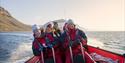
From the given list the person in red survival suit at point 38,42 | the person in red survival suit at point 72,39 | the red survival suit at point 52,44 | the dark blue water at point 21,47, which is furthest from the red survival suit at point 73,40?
the dark blue water at point 21,47

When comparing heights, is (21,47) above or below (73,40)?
below

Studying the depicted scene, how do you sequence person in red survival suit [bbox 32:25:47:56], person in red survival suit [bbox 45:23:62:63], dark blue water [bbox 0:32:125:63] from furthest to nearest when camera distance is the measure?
1. dark blue water [bbox 0:32:125:63]
2. person in red survival suit [bbox 45:23:62:63]
3. person in red survival suit [bbox 32:25:47:56]

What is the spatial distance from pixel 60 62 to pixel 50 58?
0.33m

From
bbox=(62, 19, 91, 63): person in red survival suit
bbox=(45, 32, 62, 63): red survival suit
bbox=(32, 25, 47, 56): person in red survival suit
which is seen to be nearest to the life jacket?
bbox=(62, 19, 91, 63): person in red survival suit

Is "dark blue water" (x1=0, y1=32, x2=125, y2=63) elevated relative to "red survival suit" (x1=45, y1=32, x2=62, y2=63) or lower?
lower

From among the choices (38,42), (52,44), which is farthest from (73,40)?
(38,42)

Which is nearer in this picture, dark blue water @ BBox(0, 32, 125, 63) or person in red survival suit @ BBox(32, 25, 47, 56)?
person in red survival suit @ BBox(32, 25, 47, 56)

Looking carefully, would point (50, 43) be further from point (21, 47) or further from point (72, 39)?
point (21, 47)

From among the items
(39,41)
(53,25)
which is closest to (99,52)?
(53,25)

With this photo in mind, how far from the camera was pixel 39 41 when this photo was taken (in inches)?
285

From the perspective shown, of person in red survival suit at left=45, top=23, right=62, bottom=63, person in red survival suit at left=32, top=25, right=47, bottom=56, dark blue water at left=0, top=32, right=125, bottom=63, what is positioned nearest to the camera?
person in red survival suit at left=32, top=25, right=47, bottom=56

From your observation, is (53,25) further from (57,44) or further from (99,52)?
(99,52)

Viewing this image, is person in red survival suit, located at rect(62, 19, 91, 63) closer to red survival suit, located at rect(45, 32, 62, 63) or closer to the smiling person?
the smiling person

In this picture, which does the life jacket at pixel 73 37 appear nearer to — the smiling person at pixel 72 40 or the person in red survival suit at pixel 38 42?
the smiling person at pixel 72 40
